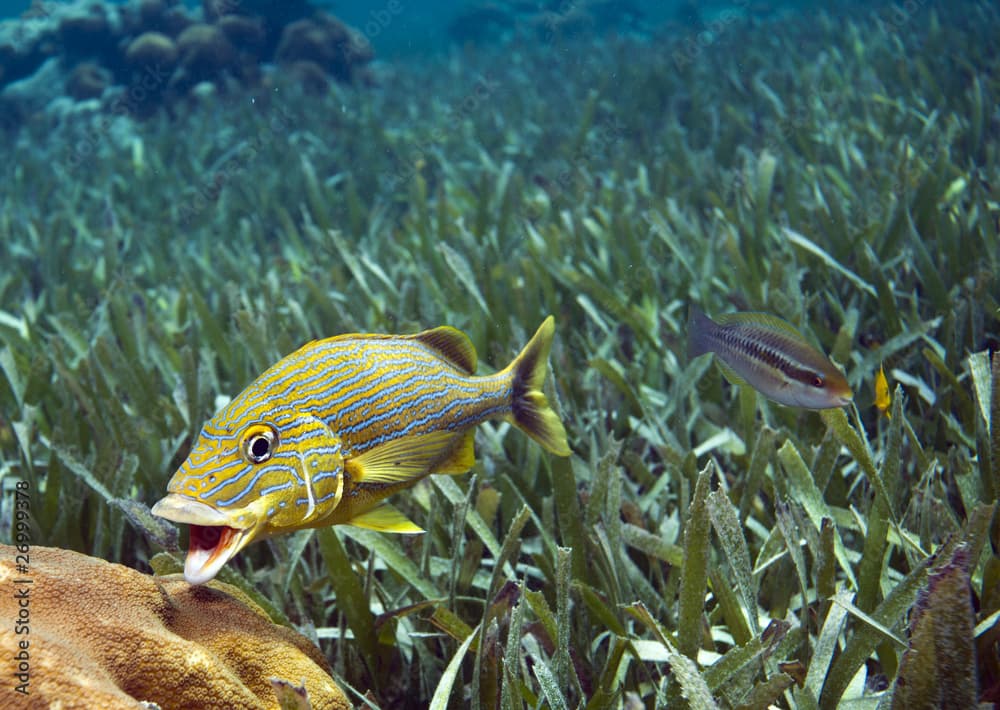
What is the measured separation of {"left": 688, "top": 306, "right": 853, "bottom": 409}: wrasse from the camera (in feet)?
7.32

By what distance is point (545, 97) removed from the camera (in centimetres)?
1323

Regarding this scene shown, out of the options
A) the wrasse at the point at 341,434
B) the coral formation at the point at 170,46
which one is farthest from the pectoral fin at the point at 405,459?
the coral formation at the point at 170,46

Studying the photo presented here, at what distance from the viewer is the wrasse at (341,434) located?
5.20 ft

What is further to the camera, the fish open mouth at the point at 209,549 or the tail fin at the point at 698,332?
the tail fin at the point at 698,332

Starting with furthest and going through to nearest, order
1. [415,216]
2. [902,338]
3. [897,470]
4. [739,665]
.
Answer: [415,216] < [902,338] < [897,470] < [739,665]

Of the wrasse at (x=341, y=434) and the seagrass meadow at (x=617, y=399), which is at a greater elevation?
the wrasse at (x=341, y=434)

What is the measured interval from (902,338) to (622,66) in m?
11.7

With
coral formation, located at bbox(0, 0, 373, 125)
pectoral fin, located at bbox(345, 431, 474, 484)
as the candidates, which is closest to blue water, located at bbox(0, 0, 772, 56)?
coral formation, located at bbox(0, 0, 373, 125)

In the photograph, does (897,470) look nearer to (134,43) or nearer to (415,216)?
(415,216)

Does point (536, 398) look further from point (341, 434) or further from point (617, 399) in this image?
point (617, 399)

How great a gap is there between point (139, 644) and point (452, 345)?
3.71 feet

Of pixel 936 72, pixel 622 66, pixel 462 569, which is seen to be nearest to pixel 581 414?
pixel 462 569

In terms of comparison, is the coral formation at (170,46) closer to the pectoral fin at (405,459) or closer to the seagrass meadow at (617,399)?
the seagrass meadow at (617,399)

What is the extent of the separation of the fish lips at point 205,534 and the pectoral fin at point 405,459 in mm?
A: 305
